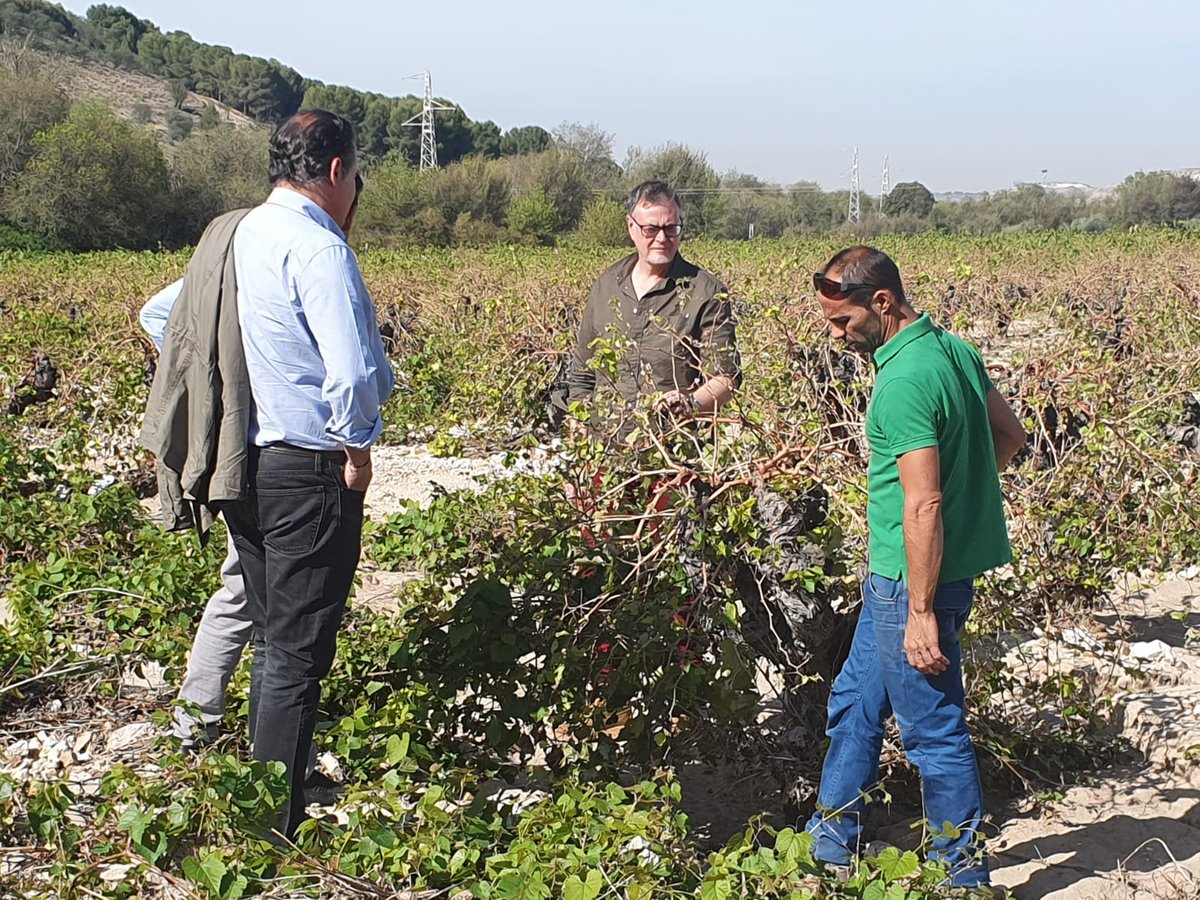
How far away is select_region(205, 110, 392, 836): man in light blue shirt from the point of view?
9.32 ft

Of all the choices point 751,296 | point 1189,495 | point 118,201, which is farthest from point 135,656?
point 118,201

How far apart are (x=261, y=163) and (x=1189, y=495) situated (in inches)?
1984

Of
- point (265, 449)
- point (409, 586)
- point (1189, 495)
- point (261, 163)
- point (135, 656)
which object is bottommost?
point (135, 656)

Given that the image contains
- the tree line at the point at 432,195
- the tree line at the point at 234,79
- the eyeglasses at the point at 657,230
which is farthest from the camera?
the tree line at the point at 234,79

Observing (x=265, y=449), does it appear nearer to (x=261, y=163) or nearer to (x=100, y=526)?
(x=100, y=526)

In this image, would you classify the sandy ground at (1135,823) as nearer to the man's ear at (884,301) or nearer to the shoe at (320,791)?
the man's ear at (884,301)

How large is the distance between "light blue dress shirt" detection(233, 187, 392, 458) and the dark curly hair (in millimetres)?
54

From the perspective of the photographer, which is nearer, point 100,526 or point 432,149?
point 100,526

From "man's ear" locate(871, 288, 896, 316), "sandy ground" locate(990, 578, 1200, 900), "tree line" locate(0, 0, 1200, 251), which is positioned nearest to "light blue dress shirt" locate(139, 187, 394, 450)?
"man's ear" locate(871, 288, 896, 316)

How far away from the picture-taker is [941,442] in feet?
9.04

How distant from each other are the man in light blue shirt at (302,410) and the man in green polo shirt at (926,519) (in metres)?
1.17

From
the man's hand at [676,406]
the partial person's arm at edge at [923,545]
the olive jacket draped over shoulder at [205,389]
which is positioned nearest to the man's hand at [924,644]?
the partial person's arm at edge at [923,545]

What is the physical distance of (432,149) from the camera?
201ft

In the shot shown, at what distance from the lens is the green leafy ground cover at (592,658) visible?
2.65m
